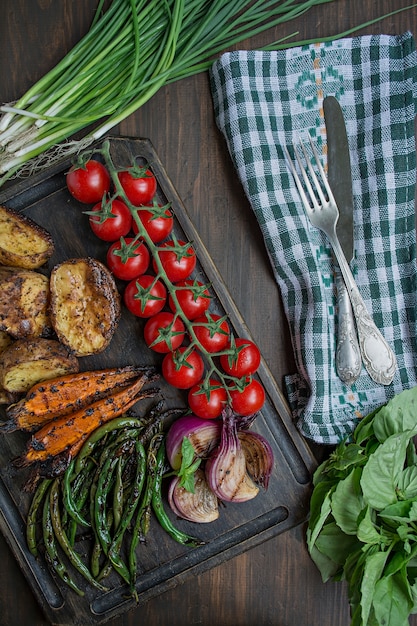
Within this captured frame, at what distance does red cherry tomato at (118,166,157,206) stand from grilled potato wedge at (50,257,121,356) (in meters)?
0.26

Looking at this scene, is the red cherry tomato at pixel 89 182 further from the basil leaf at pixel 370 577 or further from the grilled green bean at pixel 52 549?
the basil leaf at pixel 370 577

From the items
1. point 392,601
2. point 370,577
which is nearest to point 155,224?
point 370,577

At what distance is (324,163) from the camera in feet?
7.20

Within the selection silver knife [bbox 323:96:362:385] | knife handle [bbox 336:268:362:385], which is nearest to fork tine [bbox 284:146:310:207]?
silver knife [bbox 323:96:362:385]

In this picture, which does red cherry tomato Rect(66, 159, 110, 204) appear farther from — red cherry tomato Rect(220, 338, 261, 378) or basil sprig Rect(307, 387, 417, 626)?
basil sprig Rect(307, 387, 417, 626)

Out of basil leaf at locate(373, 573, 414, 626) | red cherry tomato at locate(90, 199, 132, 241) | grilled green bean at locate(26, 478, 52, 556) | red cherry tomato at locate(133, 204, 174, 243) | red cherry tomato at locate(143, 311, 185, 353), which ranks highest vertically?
red cherry tomato at locate(90, 199, 132, 241)

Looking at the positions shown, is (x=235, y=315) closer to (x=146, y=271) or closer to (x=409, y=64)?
(x=146, y=271)

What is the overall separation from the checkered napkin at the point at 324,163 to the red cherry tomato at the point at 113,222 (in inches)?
17.4

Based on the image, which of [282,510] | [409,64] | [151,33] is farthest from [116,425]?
[409,64]

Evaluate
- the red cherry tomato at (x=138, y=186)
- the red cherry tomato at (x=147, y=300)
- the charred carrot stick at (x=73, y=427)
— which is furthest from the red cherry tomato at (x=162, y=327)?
the red cherry tomato at (x=138, y=186)

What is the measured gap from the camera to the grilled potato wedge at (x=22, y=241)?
2025mm

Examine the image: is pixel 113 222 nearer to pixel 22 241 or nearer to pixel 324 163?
pixel 22 241

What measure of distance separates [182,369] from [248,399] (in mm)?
251

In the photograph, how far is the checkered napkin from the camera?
214 centimetres
